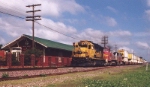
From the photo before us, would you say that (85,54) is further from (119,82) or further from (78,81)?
(119,82)

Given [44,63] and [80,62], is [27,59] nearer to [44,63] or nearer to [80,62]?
[44,63]

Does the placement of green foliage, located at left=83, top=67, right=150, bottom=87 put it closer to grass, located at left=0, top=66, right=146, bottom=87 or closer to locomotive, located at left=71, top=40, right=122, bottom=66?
grass, located at left=0, top=66, right=146, bottom=87

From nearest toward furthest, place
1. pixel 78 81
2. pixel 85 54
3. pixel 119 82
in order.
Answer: pixel 119 82, pixel 78 81, pixel 85 54

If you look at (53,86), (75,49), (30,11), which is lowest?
(53,86)

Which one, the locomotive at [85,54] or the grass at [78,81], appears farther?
the locomotive at [85,54]

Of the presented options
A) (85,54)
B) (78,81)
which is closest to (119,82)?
(78,81)

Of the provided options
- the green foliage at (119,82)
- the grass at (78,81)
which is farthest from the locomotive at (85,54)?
the green foliage at (119,82)

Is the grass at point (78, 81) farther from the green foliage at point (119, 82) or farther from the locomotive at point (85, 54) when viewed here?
the locomotive at point (85, 54)

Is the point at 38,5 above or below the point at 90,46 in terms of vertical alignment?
above

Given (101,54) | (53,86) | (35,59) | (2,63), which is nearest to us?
(53,86)

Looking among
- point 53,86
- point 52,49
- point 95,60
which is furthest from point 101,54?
point 53,86

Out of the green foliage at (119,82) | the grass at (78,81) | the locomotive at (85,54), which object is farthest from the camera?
the locomotive at (85,54)

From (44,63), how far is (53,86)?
22.2 m

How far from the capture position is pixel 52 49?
46812mm
